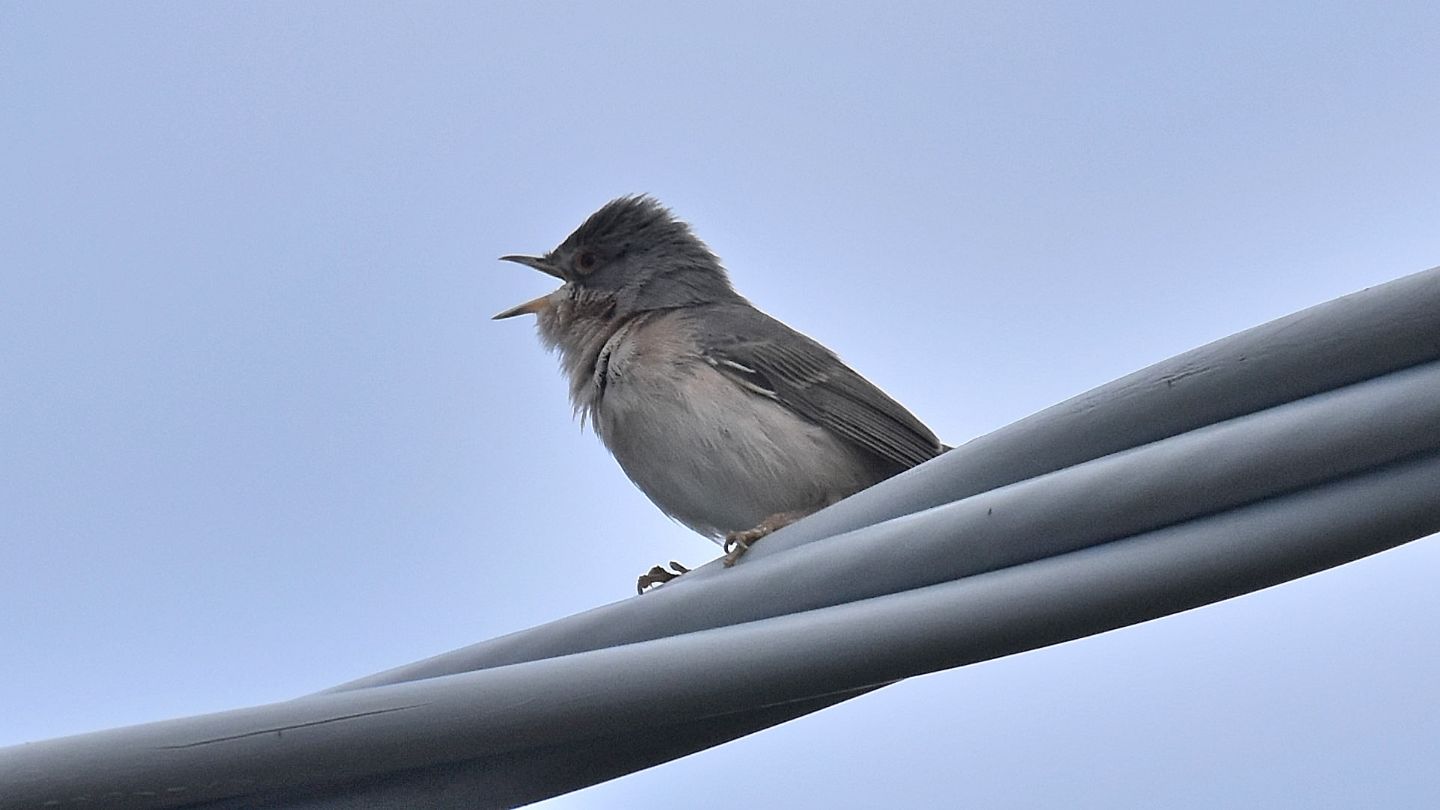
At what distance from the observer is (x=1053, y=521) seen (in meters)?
2.12

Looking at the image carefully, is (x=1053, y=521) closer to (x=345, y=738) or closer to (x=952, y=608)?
(x=952, y=608)

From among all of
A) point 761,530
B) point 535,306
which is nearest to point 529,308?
point 535,306

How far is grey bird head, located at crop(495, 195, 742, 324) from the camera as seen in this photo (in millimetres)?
6387

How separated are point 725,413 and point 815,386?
53 cm

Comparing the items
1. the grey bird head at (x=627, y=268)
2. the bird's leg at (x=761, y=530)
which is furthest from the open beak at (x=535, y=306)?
the bird's leg at (x=761, y=530)

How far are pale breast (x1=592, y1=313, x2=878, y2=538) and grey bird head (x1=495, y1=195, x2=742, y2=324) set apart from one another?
0.75 meters

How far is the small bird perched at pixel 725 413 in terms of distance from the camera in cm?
525

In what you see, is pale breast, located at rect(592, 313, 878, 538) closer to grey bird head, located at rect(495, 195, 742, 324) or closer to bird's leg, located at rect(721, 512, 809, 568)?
bird's leg, located at rect(721, 512, 809, 568)

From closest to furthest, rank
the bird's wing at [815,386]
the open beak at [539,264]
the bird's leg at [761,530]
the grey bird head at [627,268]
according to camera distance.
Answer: the bird's leg at [761,530]
the bird's wing at [815,386]
the grey bird head at [627,268]
the open beak at [539,264]

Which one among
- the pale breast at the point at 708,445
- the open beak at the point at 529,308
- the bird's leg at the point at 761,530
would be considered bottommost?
the bird's leg at the point at 761,530

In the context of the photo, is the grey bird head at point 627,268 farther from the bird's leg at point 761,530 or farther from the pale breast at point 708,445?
the bird's leg at point 761,530

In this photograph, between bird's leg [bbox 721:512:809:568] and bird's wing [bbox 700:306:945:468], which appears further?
bird's wing [bbox 700:306:945:468]

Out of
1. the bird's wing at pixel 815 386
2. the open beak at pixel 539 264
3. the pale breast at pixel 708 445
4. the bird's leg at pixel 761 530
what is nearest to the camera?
the bird's leg at pixel 761 530

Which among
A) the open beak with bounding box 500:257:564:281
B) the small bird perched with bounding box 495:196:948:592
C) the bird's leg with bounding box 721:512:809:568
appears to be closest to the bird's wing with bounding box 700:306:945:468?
the small bird perched with bounding box 495:196:948:592
